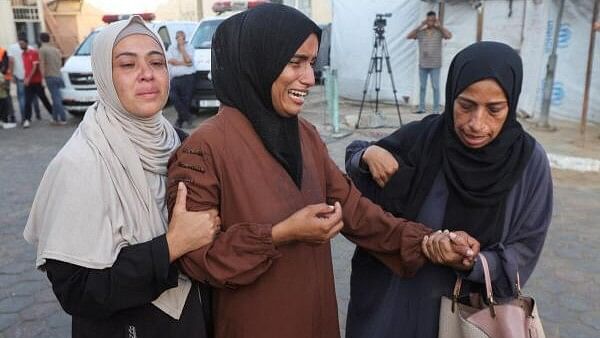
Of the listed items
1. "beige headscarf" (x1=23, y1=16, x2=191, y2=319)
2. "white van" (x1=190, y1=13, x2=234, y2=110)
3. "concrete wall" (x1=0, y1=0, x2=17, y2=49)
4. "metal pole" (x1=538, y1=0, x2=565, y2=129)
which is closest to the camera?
"beige headscarf" (x1=23, y1=16, x2=191, y2=319)

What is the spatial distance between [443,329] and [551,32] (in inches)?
355

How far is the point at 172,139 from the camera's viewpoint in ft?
5.64

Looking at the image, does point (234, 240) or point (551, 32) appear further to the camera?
point (551, 32)

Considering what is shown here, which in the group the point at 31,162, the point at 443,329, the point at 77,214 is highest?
the point at 77,214

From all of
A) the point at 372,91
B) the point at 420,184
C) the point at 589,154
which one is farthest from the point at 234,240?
the point at 372,91

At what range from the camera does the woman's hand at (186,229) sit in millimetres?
1342

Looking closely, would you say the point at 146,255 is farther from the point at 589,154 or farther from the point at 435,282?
the point at 589,154

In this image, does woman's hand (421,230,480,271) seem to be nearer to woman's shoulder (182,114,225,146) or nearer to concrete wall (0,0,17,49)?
woman's shoulder (182,114,225,146)

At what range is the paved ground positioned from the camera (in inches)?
131

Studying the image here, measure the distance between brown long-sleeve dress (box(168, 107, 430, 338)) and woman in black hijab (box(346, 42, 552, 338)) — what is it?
0.52 feet

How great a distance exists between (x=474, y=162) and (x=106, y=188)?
1186 millimetres

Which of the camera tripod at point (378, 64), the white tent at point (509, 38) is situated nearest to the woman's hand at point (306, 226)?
the camera tripod at point (378, 64)

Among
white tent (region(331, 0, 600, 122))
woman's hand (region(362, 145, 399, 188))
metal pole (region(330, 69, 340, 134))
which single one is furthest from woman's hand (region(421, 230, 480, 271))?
white tent (region(331, 0, 600, 122))

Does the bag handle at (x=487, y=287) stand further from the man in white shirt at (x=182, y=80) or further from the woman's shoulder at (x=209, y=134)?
the man in white shirt at (x=182, y=80)
